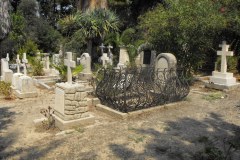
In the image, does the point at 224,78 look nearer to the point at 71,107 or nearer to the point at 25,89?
the point at 71,107

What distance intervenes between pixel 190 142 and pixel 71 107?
8.21ft

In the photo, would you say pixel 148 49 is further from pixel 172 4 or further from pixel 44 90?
pixel 44 90

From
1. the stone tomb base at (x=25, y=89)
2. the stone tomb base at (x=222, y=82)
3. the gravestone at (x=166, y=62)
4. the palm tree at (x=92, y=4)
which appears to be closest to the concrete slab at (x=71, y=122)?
the stone tomb base at (x=25, y=89)

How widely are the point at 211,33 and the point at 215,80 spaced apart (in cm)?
173

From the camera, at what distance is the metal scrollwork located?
7.07m

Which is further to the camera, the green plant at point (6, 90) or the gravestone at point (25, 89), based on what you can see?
the green plant at point (6, 90)

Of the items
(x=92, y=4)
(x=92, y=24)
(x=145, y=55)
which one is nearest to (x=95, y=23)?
(x=92, y=24)

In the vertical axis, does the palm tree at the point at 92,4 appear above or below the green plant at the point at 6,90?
above

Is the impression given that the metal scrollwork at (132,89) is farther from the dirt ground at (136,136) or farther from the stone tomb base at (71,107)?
the stone tomb base at (71,107)

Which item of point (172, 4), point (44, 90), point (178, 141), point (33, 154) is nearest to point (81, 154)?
point (33, 154)

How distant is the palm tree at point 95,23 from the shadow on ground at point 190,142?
12.1m

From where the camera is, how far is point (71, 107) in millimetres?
6168

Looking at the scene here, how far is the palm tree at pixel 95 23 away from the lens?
17734 millimetres

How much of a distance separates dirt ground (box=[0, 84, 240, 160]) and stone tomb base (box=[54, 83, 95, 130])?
21cm
